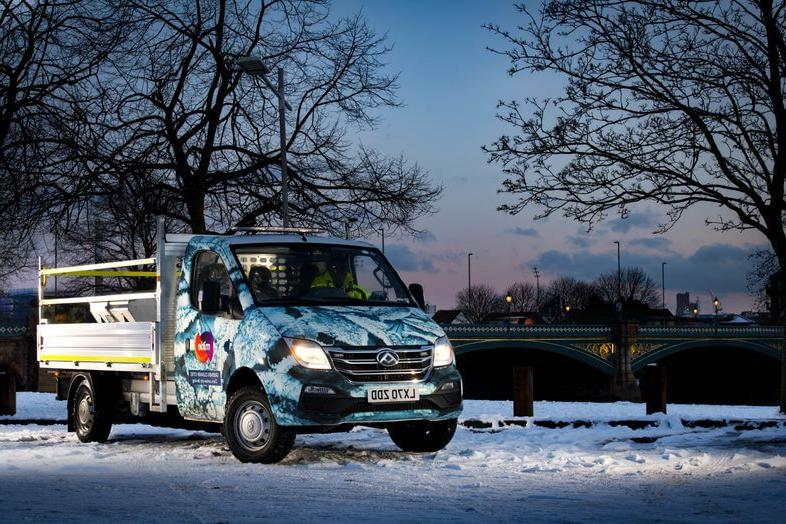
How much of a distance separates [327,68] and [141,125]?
178 inches

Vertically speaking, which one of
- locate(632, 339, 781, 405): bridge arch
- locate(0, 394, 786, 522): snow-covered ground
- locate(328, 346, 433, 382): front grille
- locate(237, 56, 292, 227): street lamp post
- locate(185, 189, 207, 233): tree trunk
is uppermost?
locate(237, 56, 292, 227): street lamp post

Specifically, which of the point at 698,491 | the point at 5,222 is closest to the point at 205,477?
the point at 698,491

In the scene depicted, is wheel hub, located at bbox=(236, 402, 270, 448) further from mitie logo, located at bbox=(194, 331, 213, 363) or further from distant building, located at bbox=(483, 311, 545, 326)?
distant building, located at bbox=(483, 311, 545, 326)

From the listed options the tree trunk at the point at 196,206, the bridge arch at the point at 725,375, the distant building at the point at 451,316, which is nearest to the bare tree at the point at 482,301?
the distant building at the point at 451,316

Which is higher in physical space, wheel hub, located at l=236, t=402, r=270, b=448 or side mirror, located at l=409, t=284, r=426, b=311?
side mirror, located at l=409, t=284, r=426, b=311

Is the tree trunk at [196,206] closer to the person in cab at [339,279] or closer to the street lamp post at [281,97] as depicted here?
the street lamp post at [281,97]

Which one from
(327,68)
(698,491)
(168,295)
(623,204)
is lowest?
(698,491)

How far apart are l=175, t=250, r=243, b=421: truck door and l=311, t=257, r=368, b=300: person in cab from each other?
85 centimetres

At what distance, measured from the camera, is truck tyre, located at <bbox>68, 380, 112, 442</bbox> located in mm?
12891

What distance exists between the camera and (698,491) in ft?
28.3

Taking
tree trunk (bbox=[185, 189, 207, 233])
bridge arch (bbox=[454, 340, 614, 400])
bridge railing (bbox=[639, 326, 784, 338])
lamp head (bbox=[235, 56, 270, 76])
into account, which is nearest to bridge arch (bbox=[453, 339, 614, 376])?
bridge railing (bbox=[639, 326, 784, 338])

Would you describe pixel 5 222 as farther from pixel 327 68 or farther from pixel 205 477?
pixel 205 477

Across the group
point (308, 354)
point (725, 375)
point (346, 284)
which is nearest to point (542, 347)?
point (725, 375)

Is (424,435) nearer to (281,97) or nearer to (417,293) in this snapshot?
(417,293)
